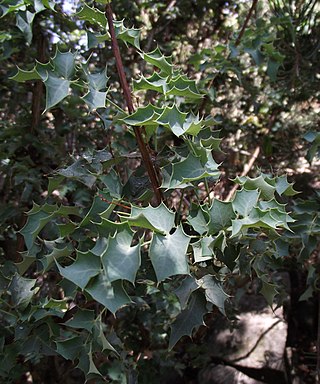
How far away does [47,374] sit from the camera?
6.13 ft

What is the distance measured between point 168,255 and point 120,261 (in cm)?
7

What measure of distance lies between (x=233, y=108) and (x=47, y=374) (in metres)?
1.99

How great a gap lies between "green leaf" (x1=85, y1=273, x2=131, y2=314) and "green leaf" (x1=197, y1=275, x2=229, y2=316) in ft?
0.69

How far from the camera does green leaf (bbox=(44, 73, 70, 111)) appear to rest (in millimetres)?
780

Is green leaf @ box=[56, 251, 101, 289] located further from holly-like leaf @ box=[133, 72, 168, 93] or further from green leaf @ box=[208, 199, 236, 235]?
holly-like leaf @ box=[133, 72, 168, 93]

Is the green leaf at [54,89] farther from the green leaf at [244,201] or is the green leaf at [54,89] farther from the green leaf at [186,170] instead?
the green leaf at [244,201]

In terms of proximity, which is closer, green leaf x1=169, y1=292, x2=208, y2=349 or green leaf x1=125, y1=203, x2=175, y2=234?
green leaf x1=125, y1=203, x2=175, y2=234

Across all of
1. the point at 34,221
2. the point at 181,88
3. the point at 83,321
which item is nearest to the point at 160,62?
the point at 181,88

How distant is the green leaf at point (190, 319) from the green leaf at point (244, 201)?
0.60ft

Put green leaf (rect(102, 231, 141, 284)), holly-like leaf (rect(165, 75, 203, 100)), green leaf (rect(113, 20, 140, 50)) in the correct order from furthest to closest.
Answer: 1. green leaf (rect(113, 20, 140, 50))
2. holly-like leaf (rect(165, 75, 203, 100))
3. green leaf (rect(102, 231, 141, 284))

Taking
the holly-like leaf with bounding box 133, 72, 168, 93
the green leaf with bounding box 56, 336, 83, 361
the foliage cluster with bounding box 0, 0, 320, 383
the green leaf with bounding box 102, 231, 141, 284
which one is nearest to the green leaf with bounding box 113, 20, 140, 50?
the foliage cluster with bounding box 0, 0, 320, 383

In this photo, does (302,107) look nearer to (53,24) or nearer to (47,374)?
(53,24)

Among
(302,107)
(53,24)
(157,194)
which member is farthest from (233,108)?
(157,194)

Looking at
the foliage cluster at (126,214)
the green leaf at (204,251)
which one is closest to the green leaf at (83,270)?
the foliage cluster at (126,214)
